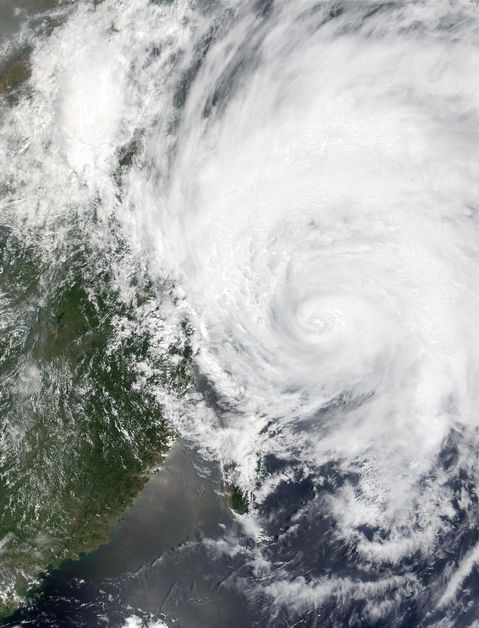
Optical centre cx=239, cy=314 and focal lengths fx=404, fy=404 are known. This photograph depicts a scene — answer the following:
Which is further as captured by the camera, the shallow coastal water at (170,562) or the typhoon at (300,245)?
the shallow coastal water at (170,562)

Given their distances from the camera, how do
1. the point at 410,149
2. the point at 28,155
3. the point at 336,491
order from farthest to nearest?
the point at 28,155
the point at 336,491
the point at 410,149

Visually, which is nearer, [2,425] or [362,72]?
[362,72]

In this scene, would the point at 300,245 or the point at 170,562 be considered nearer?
the point at 300,245

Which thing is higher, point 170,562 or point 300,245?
point 300,245

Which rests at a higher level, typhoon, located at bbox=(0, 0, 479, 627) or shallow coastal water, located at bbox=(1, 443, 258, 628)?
typhoon, located at bbox=(0, 0, 479, 627)

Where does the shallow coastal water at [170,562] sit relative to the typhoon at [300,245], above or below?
below

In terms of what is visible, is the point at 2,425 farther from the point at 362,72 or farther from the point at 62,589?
the point at 362,72

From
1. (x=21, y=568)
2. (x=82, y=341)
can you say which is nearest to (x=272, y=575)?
(x=21, y=568)

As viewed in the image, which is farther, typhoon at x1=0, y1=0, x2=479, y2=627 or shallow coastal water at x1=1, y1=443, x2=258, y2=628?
shallow coastal water at x1=1, y1=443, x2=258, y2=628
